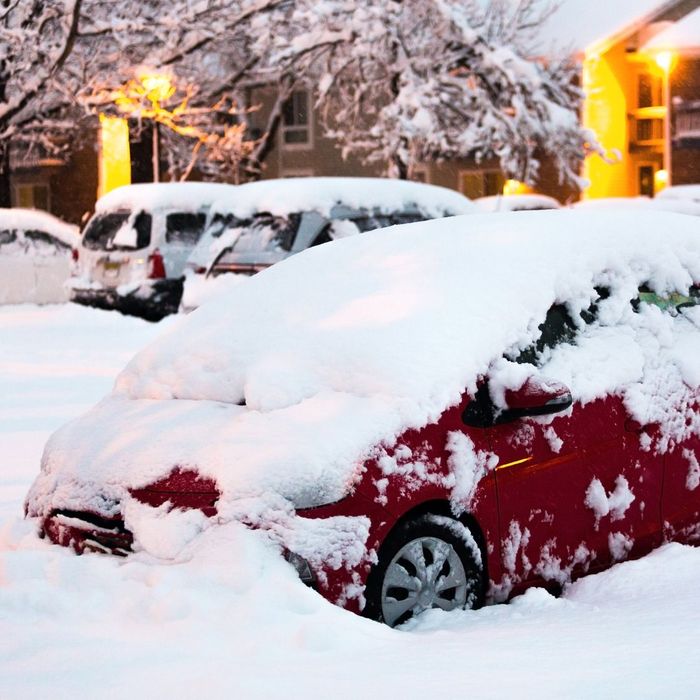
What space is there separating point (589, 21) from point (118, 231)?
89.8 ft

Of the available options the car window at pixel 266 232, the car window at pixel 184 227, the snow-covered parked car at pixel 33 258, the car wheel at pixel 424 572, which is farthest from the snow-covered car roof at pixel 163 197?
the car wheel at pixel 424 572

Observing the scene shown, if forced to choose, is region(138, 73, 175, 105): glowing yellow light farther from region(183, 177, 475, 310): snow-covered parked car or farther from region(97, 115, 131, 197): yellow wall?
region(183, 177, 475, 310): snow-covered parked car

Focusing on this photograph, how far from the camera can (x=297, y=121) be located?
47.9 m

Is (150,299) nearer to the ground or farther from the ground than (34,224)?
nearer to the ground

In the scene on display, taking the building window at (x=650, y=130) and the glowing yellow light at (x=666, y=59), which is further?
the building window at (x=650, y=130)

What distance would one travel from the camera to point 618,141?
41.6 m

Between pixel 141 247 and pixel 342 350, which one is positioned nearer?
pixel 342 350

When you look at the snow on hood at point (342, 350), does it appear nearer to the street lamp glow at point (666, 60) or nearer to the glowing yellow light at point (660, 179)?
the street lamp glow at point (666, 60)

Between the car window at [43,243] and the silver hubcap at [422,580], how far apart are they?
50.9 ft

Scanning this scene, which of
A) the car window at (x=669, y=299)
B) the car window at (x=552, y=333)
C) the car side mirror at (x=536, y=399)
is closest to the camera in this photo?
the car side mirror at (x=536, y=399)

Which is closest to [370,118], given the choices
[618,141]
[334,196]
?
[618,141]

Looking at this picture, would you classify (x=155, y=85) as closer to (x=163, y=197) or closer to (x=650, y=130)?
(x=163, y=197)

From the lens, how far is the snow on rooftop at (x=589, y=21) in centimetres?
3950

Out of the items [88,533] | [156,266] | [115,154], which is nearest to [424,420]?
[88,533]
